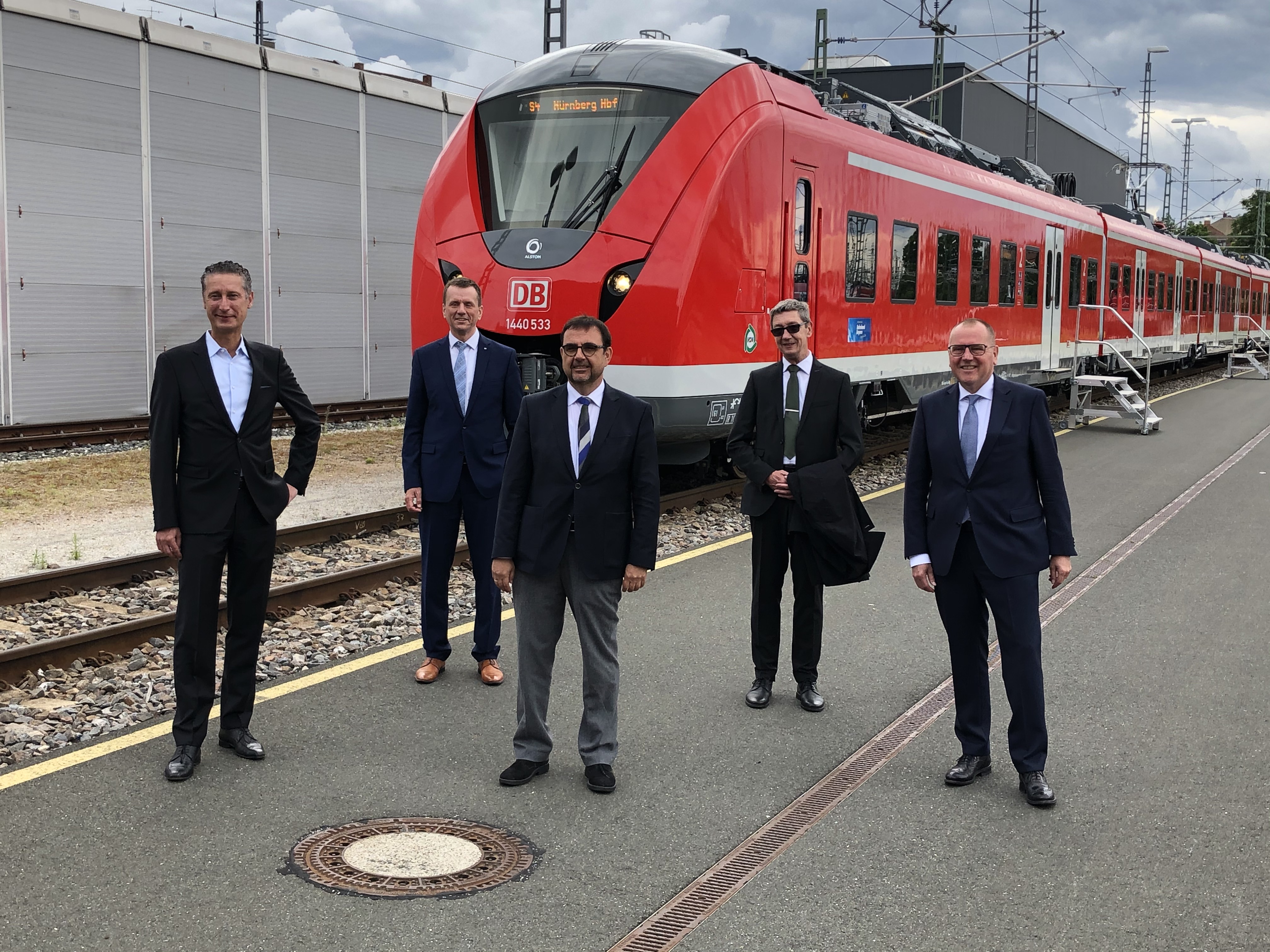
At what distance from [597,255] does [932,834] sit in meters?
6.32

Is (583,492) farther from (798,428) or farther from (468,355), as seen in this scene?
(468,355)

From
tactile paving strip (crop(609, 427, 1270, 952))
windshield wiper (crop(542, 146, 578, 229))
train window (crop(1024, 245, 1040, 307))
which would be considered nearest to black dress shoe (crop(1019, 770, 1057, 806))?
tactile paving strip (crop(609, 427, 1270, 952))

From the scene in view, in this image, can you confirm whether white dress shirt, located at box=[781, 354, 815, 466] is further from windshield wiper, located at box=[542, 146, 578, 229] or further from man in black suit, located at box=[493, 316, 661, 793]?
windshield wiper, located at box=[542, 146, 578, 229]

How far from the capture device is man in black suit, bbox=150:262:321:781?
16.7 ft

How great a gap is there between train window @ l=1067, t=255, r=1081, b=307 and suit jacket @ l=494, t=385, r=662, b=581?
55.6 ft

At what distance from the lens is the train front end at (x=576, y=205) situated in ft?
32.9

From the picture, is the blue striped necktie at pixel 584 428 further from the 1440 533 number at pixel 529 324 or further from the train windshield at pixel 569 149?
the train windshield at pixel 569 149

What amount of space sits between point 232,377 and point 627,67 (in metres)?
6.45

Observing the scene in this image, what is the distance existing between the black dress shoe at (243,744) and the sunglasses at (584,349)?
1992mm

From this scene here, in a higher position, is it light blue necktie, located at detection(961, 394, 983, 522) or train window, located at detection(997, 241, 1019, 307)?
train window, located at detection(997, 241, 1019, 307)

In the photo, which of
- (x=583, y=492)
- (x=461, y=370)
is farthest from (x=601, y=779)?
(x=461, y=370)

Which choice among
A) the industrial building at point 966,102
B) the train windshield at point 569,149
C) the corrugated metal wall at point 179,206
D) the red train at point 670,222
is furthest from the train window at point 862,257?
the industrial building at point 966,102

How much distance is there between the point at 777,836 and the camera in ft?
15.1

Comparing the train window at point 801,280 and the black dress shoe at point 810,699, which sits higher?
the train window at point 801,280
